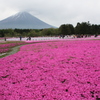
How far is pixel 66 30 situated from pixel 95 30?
27.4 meters

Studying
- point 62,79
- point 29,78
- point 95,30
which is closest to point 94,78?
point 62,79

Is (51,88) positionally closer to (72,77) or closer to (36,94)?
(36,94)

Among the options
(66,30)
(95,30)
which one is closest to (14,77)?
(66,30)

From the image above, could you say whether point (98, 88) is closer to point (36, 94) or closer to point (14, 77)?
point (36, 94)

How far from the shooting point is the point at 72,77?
713 centimetres

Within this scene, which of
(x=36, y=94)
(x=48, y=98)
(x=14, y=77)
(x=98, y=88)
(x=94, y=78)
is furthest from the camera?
(x=14, y=77)

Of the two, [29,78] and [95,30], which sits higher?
[95,30]

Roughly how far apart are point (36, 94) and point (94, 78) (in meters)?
3.44

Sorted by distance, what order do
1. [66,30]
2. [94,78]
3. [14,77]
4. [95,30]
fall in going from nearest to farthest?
[94,78], [14,77], [66,30], [95,30]

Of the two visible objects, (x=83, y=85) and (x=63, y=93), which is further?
(x=83, y=85)

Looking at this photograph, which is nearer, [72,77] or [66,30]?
[72,77]

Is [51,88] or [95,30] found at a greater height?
[95,30]

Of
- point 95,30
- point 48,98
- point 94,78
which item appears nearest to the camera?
point 48,98

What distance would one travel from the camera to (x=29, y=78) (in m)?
7.24
